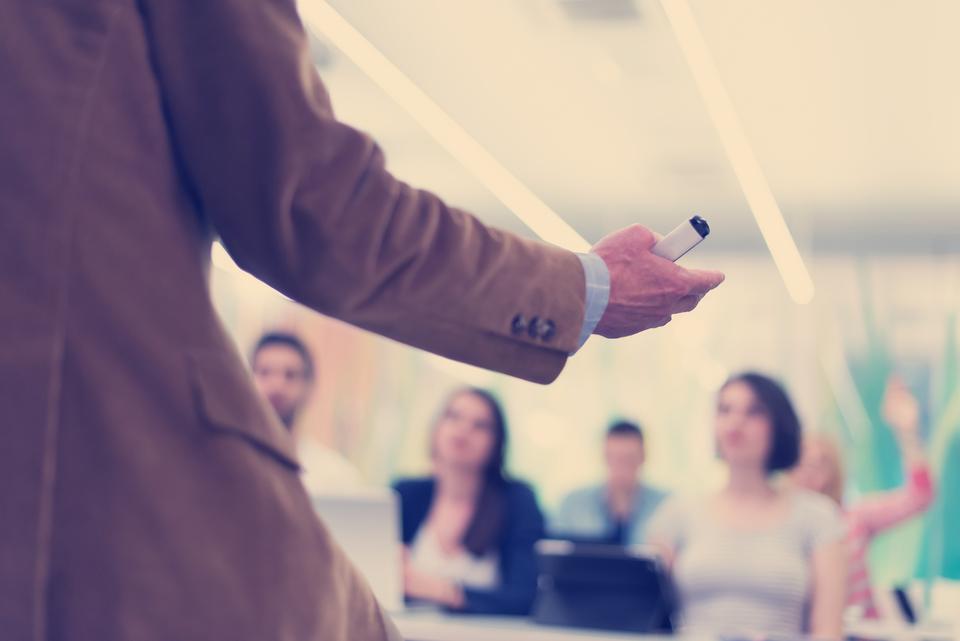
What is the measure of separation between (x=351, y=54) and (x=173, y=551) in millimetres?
4315

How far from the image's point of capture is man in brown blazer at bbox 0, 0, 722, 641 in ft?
2.65

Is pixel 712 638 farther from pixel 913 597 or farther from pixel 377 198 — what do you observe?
pixel 377 198

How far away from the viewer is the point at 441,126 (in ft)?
21.7

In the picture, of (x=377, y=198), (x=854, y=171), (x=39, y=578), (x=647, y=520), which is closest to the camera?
(x=39, y=578)

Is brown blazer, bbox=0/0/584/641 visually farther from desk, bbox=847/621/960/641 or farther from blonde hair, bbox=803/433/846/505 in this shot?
blonde hair, bbox=803/433/846/505

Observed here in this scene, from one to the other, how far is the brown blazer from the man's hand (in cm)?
16

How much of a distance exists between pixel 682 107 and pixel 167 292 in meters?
5.89

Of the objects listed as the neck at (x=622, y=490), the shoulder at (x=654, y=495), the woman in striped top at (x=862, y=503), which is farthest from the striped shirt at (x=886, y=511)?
A: the neck at (x=622, y=490)

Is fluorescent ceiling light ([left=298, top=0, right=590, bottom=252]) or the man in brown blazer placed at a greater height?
fluorescent ceiling light ([left=298, top=0, right=590, bottom=252])

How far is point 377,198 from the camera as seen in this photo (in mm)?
911

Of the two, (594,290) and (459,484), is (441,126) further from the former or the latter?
(594,290)

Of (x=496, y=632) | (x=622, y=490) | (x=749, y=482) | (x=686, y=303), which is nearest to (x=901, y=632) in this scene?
(x=749, y=482)

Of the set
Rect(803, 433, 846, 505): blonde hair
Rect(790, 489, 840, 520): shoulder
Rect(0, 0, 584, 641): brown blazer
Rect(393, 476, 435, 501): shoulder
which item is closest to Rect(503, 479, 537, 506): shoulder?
Rect(393, 476, 435, 501): shoulder

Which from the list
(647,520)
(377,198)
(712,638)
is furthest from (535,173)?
(377,198)
